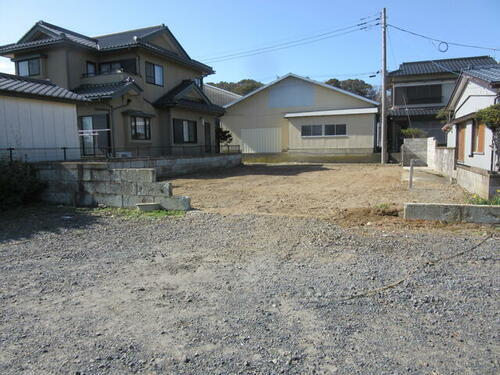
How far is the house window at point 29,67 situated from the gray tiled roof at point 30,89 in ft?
22.9

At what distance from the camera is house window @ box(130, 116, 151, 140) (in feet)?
58.4

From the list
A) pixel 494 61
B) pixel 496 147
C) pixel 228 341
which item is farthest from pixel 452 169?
pixel 494 61

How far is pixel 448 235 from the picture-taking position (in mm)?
5668

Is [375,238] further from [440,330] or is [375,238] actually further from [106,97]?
[106,97]

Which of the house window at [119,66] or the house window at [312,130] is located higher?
the house window at [119,66]

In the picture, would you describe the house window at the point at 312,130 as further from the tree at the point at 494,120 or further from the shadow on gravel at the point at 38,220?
the shadow on gravel at the point at 38,220

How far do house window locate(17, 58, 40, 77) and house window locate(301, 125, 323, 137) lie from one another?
15917 mm

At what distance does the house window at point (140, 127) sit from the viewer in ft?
58.4

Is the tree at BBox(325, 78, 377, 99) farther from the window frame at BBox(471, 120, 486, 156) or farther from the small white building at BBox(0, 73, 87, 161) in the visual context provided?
the small white building at BBox(0, 73, 87, 161)

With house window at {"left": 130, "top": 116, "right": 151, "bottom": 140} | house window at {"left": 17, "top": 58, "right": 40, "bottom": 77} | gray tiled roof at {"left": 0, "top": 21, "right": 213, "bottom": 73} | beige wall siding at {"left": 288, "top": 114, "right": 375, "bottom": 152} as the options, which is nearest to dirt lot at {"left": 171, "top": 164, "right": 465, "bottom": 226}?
house window at {"left": 130, "top": 116, "right": 151, "bottom": 140}

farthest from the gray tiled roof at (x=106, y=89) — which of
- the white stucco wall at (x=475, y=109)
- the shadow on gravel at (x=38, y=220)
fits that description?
the white stucco wall at (x=475, y=109)

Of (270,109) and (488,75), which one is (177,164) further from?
(270,109)

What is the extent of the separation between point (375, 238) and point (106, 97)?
13.2 m

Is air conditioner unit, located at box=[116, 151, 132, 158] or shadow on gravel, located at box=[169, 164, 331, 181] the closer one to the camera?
shadow on gravel, located at box=[169, 164, 331, 181]
